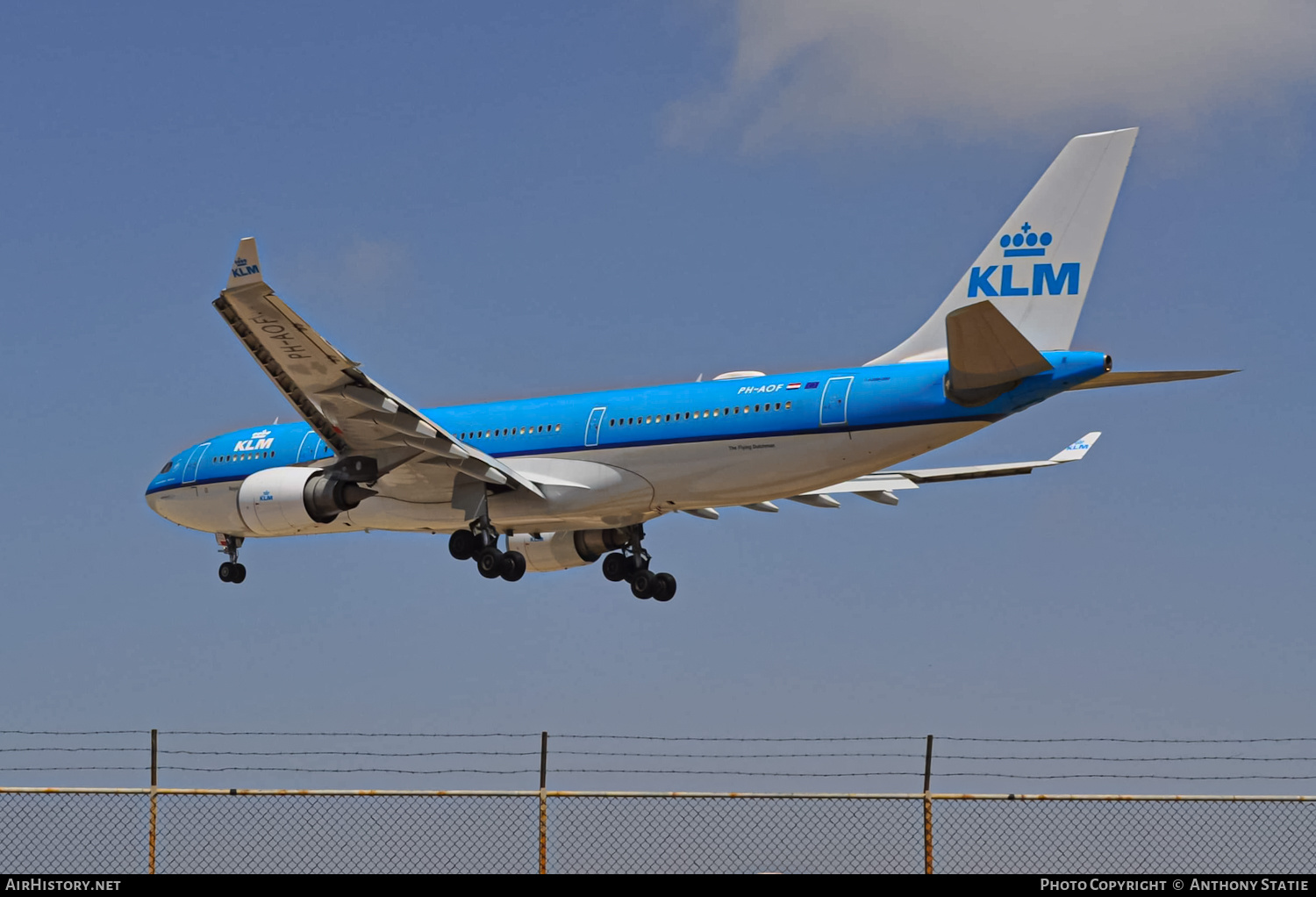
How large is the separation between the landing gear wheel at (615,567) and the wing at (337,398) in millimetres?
4497

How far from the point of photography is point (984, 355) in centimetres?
2748

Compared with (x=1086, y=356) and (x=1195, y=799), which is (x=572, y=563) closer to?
(x=1086, y=356)

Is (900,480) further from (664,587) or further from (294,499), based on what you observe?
(294,499)

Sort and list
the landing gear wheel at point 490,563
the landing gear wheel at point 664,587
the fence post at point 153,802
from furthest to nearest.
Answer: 1. the landing gear wheel at point 664,587
2. the landing gear wheel at point 490,563
3. the fence post at point 153,802

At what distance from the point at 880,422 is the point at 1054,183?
5.49m

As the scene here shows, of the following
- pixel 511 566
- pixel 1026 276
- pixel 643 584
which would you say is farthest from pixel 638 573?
pixel 1026 276

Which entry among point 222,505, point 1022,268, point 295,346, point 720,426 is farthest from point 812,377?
point 222,505

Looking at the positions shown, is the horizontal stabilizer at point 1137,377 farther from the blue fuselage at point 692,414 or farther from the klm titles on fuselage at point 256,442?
the klm titles on fuselage at point 256,442

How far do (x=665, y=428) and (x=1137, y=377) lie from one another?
9016 millimetres

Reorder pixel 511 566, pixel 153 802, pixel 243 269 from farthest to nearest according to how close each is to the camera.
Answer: pixel 511 566 → pixel 243 269 → pixel 153 802

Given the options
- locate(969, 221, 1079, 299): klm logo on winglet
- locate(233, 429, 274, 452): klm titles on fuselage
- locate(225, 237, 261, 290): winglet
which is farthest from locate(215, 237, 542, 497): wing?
locate(969, 221, 1079, 299): klm logo on winglet

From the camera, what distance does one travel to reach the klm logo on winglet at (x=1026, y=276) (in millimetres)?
30125

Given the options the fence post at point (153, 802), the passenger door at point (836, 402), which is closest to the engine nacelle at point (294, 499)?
the passenger door at point (836, 402)

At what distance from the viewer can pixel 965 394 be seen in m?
28.4
